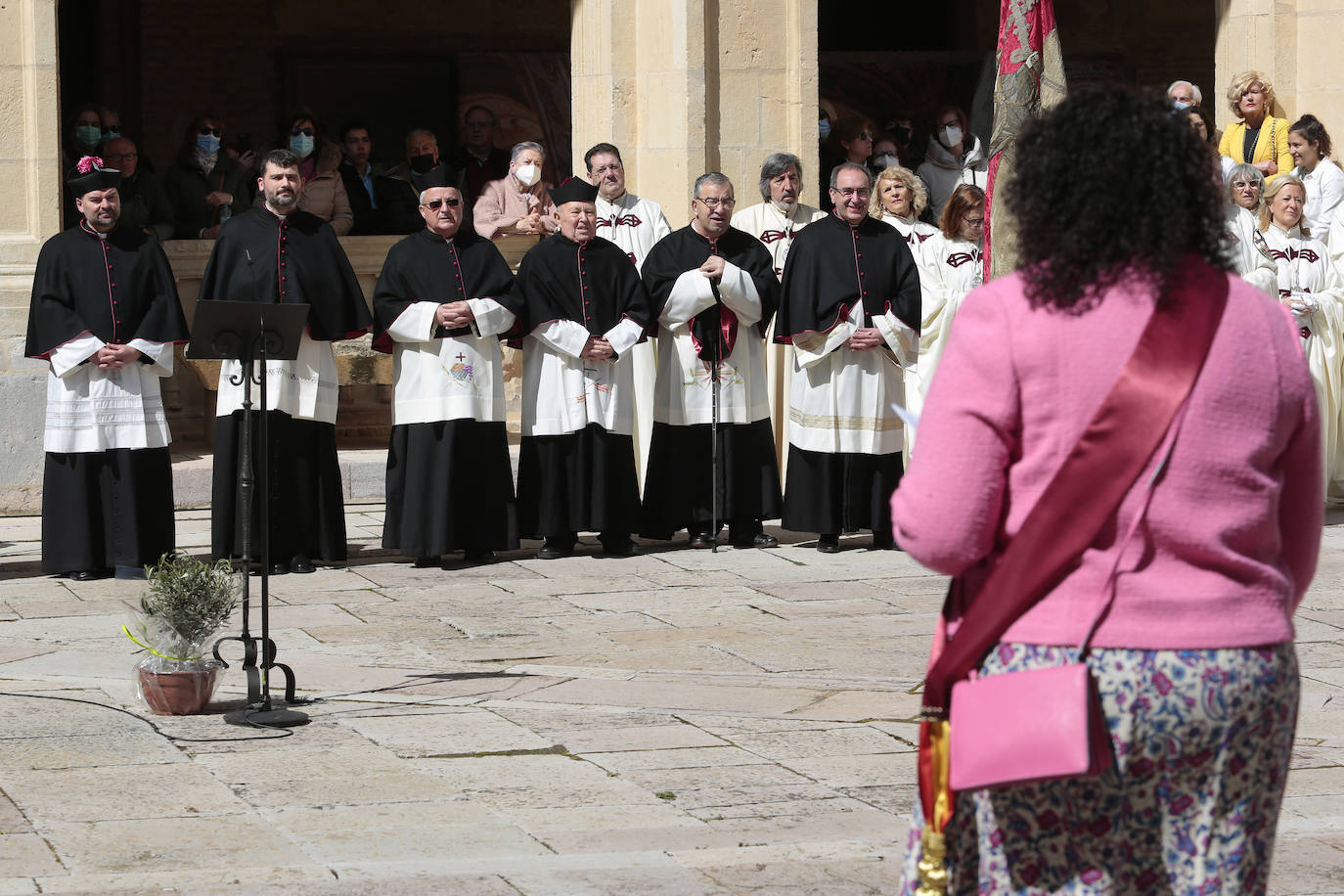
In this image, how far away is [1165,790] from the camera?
293cm

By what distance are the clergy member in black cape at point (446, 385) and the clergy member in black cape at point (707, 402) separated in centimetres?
90

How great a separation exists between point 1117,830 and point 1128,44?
1748 centimetres

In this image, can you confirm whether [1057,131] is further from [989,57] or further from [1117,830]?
[989,57]

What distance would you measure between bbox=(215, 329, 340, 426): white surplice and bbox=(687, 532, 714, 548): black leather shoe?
202 centimetres

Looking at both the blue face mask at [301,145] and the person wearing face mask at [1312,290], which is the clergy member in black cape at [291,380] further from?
the person wearing face mask at [1312,290]

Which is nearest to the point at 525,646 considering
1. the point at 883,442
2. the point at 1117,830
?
the point at 883,442

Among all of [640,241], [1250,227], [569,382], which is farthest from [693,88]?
[1250,227]

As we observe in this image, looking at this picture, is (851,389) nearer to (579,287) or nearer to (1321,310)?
(579,287)

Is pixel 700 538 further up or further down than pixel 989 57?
further down

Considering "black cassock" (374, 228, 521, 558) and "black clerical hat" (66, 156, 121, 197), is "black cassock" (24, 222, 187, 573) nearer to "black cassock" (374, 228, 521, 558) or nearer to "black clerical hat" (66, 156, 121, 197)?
"black clerical hat" (66, 156, 121, 197)

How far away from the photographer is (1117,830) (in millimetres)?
2941

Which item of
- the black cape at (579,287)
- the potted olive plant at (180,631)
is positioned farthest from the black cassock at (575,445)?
the potted olive plant at (180,631)

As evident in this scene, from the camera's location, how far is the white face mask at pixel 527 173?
480 inches

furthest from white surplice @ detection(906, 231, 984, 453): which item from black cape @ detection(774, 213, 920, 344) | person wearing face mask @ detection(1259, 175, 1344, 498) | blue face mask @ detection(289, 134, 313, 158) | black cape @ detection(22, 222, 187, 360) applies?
blue face mask @ detection(289, 134, 313, 158)
